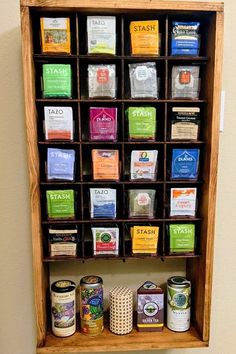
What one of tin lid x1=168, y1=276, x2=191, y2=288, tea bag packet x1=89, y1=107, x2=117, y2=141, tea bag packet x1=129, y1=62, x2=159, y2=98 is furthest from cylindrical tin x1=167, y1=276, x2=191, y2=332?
tea bag packet x1=129, y1=62, x2=159, y2=98

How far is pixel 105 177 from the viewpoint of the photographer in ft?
3.65

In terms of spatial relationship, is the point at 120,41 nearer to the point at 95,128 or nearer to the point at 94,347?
the point at 95,128

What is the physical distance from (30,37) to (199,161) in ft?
2.26

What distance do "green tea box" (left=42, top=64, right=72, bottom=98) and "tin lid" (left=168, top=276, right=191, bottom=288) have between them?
2.49ft

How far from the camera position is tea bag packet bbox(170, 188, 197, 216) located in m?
1.14

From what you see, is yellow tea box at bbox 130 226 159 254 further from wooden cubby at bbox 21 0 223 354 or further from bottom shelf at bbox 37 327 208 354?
bottom shelf at bbox 37 327 208 354

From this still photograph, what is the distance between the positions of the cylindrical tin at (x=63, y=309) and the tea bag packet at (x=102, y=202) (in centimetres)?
28

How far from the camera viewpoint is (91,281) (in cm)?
118

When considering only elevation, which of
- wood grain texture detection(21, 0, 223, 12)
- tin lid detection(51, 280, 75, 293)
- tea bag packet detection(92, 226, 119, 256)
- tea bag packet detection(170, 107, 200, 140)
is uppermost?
wood grain texture detection(21, 0, 223, 12)

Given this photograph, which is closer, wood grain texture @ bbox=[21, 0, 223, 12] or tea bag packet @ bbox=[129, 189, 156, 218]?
wood grain texture @ bbox=[21, 0, 223, 12]

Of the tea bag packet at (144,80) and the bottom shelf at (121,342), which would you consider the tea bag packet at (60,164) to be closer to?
the tea bag packet at (144,80)

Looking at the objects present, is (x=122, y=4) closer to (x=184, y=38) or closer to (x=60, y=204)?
(x=184, y=38)

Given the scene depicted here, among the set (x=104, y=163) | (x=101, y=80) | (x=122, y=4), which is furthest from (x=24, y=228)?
(x=122, y=4)

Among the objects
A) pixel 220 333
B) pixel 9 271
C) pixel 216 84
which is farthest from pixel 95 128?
pixel 220 333
